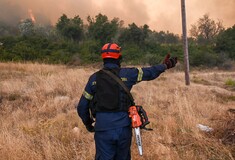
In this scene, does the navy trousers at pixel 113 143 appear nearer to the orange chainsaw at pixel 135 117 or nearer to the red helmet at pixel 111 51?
the orange chainsaw at pixel 135 117

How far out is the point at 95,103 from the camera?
3715mm

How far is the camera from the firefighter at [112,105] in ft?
11.6

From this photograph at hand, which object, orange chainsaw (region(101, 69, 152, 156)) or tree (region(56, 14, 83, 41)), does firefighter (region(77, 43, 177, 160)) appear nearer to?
orange chainsaw (region(101, 69, 152, 156))

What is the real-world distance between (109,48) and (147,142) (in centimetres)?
266

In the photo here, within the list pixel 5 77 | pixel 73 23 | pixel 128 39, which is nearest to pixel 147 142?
pixel 5 77

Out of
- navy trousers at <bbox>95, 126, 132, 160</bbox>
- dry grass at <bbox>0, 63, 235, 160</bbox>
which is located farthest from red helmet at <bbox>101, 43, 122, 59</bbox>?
dry grass at <bbox>0, 63, 235, 160</bbox>

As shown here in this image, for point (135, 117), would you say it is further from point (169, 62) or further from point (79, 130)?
point (79, 130)

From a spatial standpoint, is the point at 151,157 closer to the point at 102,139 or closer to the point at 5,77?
the point at 102,139

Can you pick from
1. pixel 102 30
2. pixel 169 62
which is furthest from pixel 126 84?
pixel 102 30

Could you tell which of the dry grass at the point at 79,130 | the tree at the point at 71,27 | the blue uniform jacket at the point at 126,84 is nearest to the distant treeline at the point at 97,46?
the tree at the point at 71,27

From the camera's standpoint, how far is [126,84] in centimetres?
367

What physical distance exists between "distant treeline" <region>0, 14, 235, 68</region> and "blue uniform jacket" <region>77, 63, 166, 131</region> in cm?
2173

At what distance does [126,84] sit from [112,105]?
0.34m

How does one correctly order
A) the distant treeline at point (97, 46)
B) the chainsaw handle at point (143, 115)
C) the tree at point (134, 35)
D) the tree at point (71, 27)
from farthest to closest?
1. the tree at point (71, 27)
2. the tree at point (134, 35)
3. the distant treeline at point (97, 46)
4. the chainsaw handle at point (143, 115)
